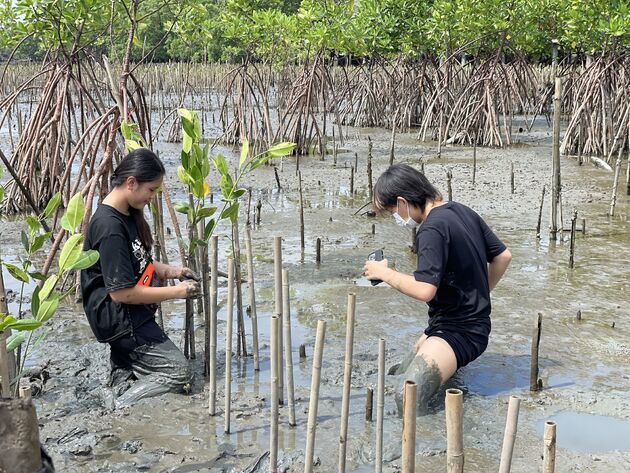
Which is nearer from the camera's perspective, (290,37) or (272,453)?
(272,453)

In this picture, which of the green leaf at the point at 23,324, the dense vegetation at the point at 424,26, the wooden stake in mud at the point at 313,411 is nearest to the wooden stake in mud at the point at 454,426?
the wooden stake in mud at the point at 313,411

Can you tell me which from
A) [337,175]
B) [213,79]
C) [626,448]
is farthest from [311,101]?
[213,79]

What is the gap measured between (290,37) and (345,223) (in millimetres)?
7714

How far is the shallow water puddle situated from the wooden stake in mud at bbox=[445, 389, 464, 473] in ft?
4.62

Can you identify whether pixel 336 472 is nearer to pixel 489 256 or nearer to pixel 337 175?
pixel 489 256

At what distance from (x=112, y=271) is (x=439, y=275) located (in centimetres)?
143

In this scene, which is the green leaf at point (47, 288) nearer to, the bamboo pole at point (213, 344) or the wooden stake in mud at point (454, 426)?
the bamboo pole at point (213, 344)

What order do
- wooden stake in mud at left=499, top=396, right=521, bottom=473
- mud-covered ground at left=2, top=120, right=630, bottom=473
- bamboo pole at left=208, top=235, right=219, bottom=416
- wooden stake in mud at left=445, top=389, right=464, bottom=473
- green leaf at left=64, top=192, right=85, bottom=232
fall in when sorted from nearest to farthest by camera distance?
1. wooden stake in mud at left=445, top=389, right=464, bottom=473
2. wooden stake in mud at left=499, top=396, right=521, bottom=473
3. green leaf at left=64, top=192, right=85, bottom=232
4. mud-covered ground at left=2, top=120, right=630, bottom=473
5. bamboo pole at left=208, top=235, right=219, bottom=416

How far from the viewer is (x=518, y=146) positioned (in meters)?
13.1

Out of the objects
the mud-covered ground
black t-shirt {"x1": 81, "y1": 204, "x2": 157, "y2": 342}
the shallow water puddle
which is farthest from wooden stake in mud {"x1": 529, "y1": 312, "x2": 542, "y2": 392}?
black t-shirt {"x1": 81, "y1": 204, "x2": 157, "y2": 342}

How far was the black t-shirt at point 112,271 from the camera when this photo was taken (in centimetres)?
348

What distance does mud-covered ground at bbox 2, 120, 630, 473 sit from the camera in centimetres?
321

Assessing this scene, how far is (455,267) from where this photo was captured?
355cm

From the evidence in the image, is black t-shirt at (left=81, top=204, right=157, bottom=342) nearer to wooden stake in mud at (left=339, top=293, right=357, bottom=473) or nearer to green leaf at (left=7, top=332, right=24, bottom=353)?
green leaf at (left=7, top=332, right=24, bottom=353)
